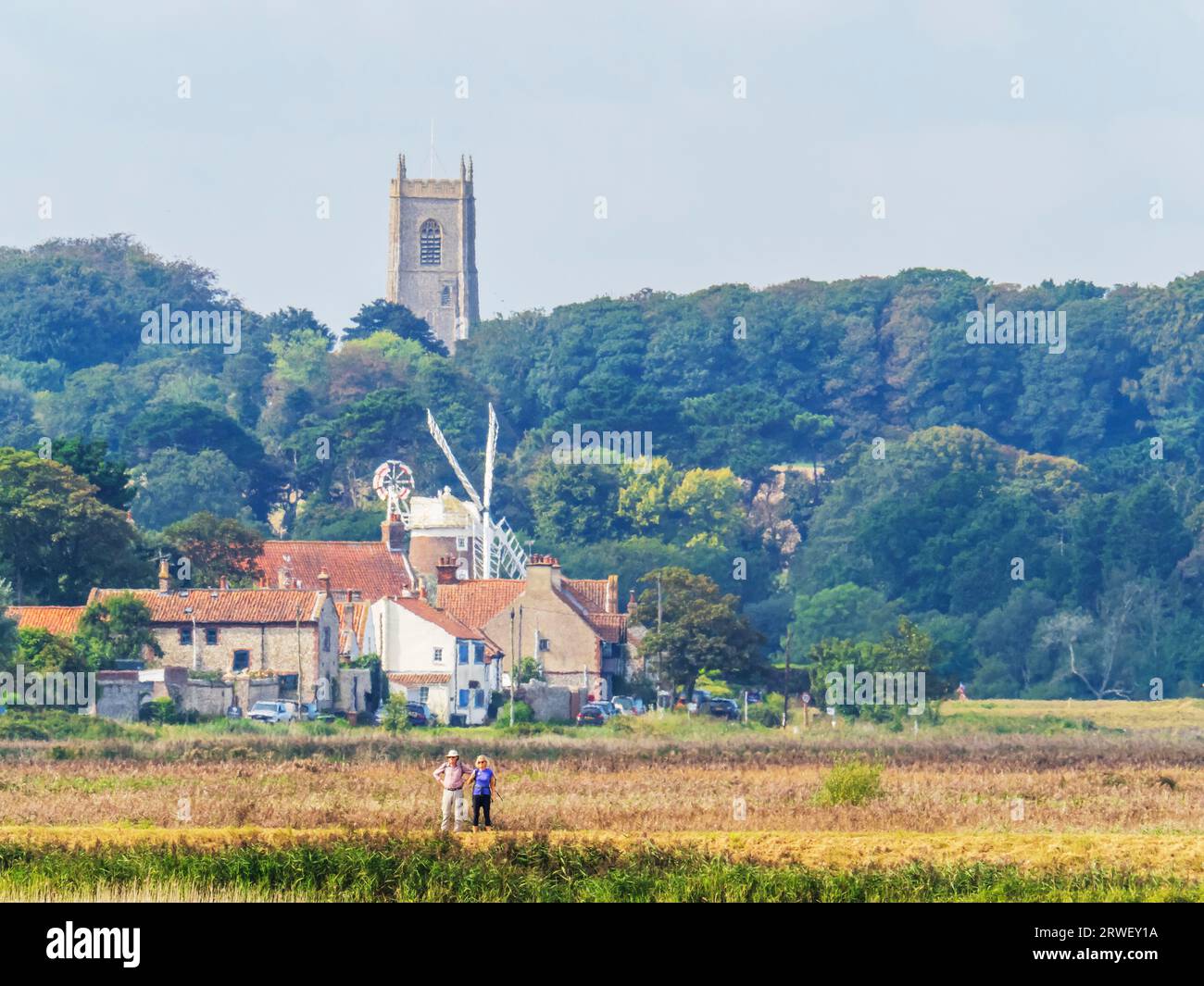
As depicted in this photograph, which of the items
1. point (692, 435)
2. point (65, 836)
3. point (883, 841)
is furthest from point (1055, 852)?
point (692, 435)

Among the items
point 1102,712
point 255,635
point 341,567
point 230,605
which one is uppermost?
point 341,567

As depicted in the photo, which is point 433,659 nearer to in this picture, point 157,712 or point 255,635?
point 255,635

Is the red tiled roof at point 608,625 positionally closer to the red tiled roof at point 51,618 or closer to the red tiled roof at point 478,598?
the red tiled roof at point 478,598

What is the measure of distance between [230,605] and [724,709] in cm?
1686

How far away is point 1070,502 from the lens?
498 ft

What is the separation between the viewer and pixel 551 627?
98.2 meters

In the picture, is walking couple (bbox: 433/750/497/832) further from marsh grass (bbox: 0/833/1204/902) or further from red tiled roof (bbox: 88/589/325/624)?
red tiled roof (bbox: 88/589/325/624)

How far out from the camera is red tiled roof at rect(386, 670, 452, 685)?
3514 inches

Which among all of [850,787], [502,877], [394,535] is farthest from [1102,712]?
[502,877]

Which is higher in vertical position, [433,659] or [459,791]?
[433,659]

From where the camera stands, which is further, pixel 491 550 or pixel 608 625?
pixel 491 550

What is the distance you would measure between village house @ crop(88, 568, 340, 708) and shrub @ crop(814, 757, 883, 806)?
118 ft

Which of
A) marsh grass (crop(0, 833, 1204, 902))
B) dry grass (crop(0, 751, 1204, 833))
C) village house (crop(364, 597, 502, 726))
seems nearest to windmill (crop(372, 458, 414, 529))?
village house (crop(364, 597, 502, 726))
